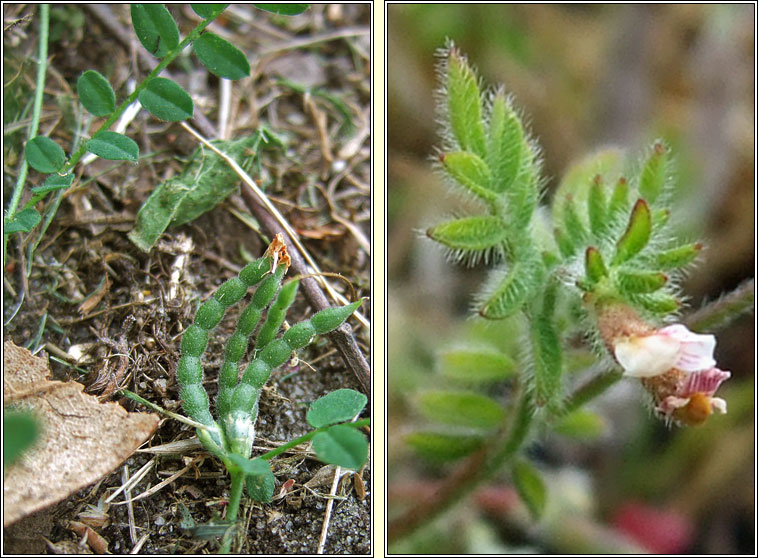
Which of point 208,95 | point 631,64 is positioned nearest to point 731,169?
point 631,64

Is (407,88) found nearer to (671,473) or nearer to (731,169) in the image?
(731,169)

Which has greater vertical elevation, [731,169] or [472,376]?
[731,169]

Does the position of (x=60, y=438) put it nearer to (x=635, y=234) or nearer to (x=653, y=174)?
(x=635, y=234)

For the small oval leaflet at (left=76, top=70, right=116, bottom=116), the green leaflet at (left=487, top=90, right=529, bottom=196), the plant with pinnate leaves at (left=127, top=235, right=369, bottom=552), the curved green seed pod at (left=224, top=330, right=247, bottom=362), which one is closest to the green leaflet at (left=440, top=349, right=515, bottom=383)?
the green leaflet at (left=487, top=90, right=529, bottom=196)

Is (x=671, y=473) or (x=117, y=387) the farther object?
(x=671, y=473)

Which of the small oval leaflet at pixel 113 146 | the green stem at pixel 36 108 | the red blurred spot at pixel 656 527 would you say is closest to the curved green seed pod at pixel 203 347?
the small oval leaflet at pixel 113 146

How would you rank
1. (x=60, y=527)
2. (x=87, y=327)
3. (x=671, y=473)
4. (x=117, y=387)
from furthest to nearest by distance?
1. (x=671, y=473)
2. (x=87, y=327)
3. (x=117, y=387)
4. (x=60, y=527)

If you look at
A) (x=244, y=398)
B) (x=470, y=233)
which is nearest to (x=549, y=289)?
(x=470, y=233)

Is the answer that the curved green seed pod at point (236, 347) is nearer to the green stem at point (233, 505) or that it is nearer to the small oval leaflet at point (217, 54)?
the green stem at point (233, 505)

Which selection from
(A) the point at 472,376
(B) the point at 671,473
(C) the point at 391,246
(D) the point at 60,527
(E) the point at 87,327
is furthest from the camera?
(C) the point at 391,246
